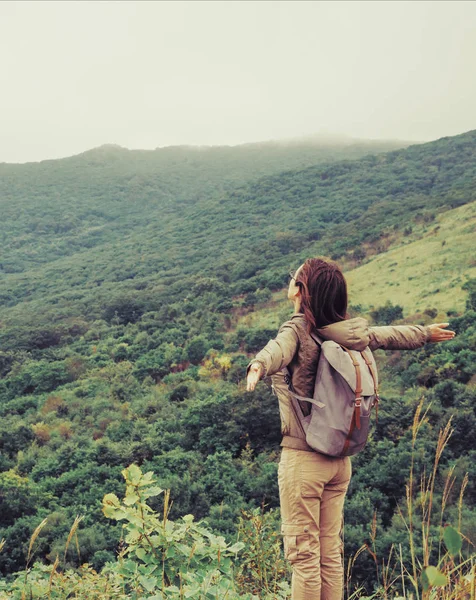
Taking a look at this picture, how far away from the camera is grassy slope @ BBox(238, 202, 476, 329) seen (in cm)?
1820

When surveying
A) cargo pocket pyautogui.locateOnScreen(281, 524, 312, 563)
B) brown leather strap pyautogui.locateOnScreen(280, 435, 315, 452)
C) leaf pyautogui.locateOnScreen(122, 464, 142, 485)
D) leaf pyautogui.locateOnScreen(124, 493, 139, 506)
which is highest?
brown leather strap pyautogui.locateOnScreen(280, 435, 315, 452)

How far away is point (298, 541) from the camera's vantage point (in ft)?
6.21

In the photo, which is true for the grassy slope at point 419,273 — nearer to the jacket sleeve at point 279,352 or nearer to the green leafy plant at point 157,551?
the jacket sleeve at point 279,352

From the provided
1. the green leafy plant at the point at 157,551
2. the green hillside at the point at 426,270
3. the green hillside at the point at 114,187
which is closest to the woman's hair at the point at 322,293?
the green leafy plant at the point at 157,551

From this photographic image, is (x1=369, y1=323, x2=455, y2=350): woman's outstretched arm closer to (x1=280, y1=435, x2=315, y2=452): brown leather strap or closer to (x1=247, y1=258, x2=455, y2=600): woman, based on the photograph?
(x1=247, y1=258, x2=455, y2=600): woman

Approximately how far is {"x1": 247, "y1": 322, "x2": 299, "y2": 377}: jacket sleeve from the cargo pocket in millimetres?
591

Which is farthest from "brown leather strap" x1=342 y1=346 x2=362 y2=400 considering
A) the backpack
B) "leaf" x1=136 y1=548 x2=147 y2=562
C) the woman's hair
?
"leaf" x1=136 y1=548 x2=147 y2=562

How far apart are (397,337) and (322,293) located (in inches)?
18.7

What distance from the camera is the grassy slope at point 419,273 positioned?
18.2 m

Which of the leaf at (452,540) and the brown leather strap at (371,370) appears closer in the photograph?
the leaf at (452,540)

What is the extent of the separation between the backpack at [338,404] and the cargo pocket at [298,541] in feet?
1.07

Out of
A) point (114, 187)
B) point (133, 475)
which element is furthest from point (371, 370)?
point (114, 187)

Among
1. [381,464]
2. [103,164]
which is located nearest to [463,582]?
[381,464]

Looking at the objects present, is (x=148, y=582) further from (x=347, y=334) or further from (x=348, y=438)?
(x=347, y=334)
